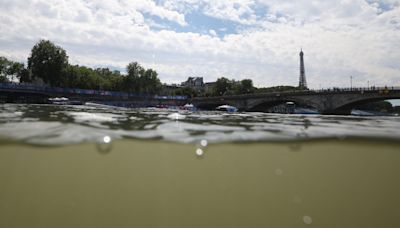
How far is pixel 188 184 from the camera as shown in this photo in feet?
13.2

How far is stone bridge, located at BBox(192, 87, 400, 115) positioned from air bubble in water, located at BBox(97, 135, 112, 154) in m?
54.4

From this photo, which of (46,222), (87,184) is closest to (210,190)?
(87,184)

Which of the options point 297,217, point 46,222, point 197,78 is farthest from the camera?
point 197,78

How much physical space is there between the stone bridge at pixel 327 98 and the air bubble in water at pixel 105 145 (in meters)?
54.4

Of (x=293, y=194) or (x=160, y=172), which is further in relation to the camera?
(x=160, y=172)

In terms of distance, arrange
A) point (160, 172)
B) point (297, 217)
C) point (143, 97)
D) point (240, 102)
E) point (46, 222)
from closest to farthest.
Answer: point (46, 222)
point (297, 217)
point (160, 172)
point (240, 102)
point (143, 97)

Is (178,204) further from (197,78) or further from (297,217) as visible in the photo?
(197,78)

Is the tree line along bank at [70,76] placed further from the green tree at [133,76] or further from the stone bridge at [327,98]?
the stone bridge at [327,98]

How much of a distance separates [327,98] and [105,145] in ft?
200

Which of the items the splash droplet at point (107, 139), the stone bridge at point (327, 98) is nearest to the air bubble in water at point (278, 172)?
the splash droplet at point (107, 139)

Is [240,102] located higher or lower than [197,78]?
lower

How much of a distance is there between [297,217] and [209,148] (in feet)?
11.9

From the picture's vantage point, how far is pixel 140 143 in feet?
22.4

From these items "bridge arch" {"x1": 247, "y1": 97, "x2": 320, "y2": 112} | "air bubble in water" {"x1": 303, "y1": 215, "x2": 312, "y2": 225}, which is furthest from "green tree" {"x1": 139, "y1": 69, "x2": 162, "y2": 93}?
"air bubble in water" {"x1": 303, "y1": 215, "x2": 312, "y2": 225}
